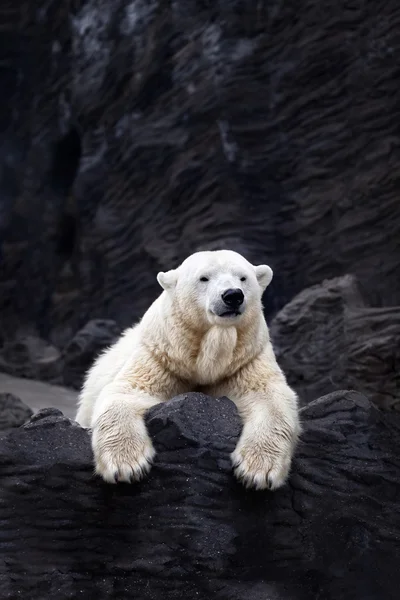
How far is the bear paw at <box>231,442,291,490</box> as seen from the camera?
3.05m

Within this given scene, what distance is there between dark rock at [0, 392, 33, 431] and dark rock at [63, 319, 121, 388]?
2673 mm

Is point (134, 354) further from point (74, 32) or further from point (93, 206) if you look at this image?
point (74, 32)

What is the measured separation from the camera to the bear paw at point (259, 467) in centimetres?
305

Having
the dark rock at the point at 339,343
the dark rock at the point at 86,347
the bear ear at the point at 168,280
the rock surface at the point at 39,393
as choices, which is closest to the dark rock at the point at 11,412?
the rock surface at the point at 39,393

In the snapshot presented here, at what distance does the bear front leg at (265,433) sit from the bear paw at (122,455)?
342 millimetres

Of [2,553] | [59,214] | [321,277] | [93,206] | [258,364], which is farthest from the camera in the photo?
[59,214]

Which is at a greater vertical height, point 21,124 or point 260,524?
point 260,524

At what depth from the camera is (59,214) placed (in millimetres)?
11312

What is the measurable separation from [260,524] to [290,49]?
6417 mm

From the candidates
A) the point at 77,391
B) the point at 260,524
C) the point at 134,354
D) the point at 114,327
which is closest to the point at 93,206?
the point at 114,327

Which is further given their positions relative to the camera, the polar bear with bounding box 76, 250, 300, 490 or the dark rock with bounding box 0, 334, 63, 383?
the dark rock with bounding box 0, 334, 63, 383

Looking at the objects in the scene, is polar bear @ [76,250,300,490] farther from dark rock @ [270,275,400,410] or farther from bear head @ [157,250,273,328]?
dark rock @ [270,275,400,410]

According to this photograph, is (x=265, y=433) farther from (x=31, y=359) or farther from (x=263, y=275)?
(x=31, y=359)

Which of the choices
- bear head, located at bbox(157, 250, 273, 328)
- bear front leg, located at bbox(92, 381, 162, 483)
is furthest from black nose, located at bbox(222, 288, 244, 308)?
bear front leg, located at bbox(92, 381, 162, 483)
